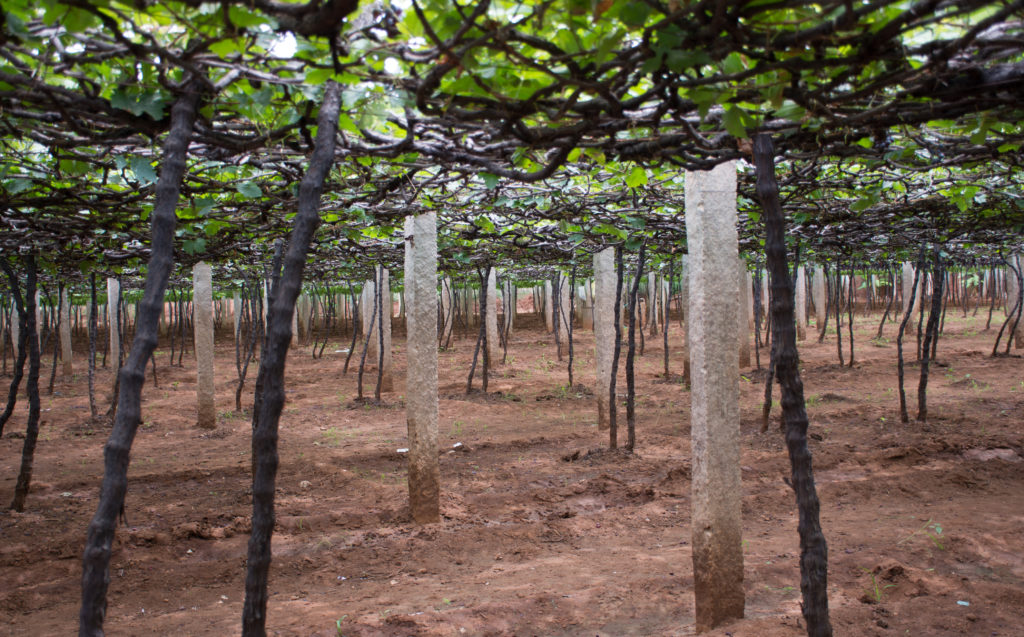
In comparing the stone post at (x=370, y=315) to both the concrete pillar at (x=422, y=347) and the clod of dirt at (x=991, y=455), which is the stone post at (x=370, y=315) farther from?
the clod of dirt at (x=991, y=455)

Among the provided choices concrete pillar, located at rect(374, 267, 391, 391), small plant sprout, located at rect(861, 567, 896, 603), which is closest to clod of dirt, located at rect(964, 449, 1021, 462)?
small plant sprout, located at rect(861, 567, 896, 603)

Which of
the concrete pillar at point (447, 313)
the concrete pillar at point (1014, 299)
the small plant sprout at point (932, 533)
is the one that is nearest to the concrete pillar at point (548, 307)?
the concrete pillar at point (447, 313)

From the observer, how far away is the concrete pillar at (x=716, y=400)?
3615 mm

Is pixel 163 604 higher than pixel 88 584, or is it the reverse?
pixel 88 584

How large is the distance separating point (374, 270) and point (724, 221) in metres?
11.0

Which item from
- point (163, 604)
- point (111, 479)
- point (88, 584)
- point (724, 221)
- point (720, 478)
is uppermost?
→ point (724, 221)

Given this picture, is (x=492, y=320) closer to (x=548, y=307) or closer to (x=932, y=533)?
(x=548, y=307)

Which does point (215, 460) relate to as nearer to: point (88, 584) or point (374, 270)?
point (374, 270)

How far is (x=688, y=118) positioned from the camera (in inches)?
111

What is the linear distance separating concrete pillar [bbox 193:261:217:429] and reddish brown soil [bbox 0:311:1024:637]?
75 centimetres

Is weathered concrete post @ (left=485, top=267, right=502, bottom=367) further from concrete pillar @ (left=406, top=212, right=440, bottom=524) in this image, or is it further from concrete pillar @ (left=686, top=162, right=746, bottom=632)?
concrete pillar @ (left=686, top=162, right=746, bottom=632)

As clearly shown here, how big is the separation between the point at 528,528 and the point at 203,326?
6.80m

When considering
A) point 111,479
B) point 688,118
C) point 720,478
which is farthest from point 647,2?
point 720,478

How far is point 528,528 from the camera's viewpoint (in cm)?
619
